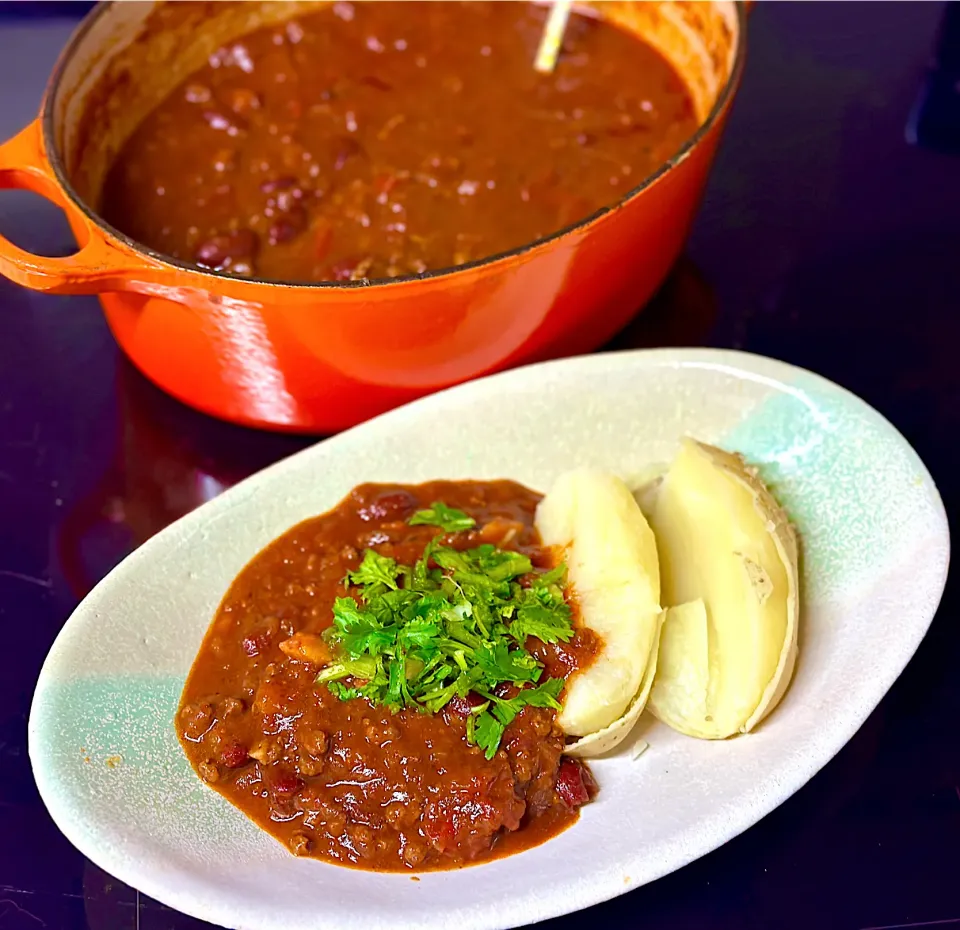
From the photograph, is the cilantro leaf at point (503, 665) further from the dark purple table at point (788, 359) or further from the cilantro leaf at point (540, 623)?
the dark purple table at point (788, 359)

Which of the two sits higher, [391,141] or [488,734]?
[391,141]

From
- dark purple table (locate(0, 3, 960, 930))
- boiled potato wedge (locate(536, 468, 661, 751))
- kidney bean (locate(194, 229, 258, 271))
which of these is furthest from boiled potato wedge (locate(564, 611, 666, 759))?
kidney bean (locate(194, 229, 258, 271))

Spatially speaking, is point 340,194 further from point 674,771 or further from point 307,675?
point 674,771

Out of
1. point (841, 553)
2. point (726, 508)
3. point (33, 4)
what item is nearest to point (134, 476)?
point (726, 508)

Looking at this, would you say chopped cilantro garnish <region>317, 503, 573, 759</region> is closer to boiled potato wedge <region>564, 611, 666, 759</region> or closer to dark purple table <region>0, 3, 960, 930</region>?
boiled potato wedge <region>564, 611, 666, 759</region>

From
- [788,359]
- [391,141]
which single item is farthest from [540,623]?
[391,141]

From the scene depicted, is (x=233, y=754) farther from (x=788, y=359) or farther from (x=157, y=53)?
(x=157, y=53)
